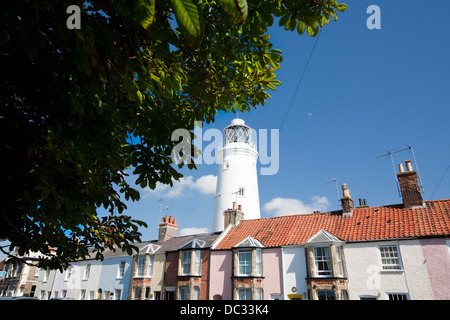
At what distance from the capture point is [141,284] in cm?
2531

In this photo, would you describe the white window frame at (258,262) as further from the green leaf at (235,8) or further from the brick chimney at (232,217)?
the green leaf at (235,8)

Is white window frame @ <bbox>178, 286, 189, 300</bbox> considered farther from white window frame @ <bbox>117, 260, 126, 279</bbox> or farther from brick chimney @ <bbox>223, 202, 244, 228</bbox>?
white window frame @ <bbox>117, 260, 126, 279</bbox>

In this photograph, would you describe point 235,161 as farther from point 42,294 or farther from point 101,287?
point 42,294

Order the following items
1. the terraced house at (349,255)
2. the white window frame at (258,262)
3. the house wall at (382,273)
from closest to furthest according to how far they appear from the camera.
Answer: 1. the house wall at (382,273)
2. the terraced house at (349,255)
3. the white window frame at (258,262)

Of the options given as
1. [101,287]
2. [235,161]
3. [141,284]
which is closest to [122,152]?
[141,284]

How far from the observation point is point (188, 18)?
1304 millimetres

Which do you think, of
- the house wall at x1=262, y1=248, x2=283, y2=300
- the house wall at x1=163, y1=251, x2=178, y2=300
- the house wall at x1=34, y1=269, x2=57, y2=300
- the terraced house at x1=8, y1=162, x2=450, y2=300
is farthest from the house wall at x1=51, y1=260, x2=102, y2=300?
the house wall at x1=262, y1=248, x2=283, y2=300

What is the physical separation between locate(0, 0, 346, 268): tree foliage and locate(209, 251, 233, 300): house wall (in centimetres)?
1837

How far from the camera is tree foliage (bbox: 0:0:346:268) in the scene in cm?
205

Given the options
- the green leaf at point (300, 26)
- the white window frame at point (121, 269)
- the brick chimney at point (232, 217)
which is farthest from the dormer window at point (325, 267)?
the white window frame at point (121, 269)

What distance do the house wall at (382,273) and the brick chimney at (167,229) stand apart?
1897 cm

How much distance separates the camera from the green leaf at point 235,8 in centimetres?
130

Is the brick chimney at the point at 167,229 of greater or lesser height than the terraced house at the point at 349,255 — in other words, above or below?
above
